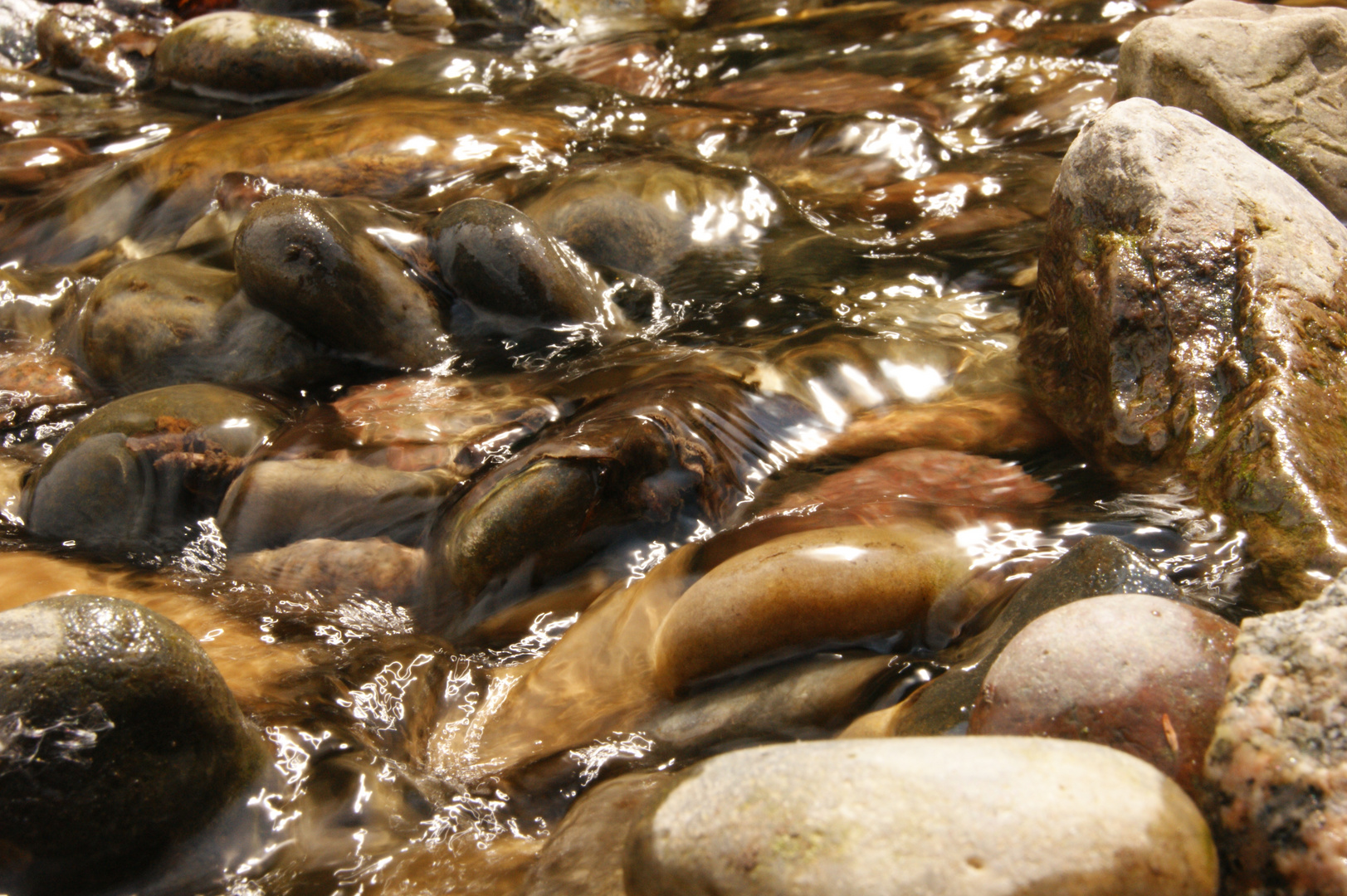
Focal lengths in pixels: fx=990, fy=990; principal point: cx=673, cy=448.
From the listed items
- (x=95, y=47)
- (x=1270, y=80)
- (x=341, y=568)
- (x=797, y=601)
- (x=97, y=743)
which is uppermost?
(x=95, y=47)

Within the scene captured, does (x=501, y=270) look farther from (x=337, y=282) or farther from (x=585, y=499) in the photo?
(x=585, y=499)

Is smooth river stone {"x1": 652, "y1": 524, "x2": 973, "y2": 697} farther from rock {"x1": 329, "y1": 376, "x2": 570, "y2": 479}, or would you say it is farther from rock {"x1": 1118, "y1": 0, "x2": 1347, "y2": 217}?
rock {"x1": 1118, "y1": 0, "x2": 1347, "y2": 217}

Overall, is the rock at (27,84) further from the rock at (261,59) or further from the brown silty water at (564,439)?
the brown silty water at (564,439)

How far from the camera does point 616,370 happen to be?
169 inches

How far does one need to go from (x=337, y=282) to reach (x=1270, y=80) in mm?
4688

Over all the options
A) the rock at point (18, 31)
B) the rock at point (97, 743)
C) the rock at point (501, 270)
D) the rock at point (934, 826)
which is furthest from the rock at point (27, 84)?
the rock at point (934, 826)

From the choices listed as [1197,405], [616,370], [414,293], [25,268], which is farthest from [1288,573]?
[25,268]

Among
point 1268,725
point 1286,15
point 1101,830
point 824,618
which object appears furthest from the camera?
point 1286,15

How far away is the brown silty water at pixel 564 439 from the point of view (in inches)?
108

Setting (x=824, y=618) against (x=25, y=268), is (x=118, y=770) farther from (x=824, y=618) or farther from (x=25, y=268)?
(x=25, y=268)

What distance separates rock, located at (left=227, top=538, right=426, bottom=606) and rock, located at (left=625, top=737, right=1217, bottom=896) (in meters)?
1.90

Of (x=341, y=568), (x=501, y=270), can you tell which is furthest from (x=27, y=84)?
(x=341, y=568)

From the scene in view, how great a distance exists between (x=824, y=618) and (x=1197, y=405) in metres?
1.59

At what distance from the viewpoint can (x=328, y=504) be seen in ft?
12.2
